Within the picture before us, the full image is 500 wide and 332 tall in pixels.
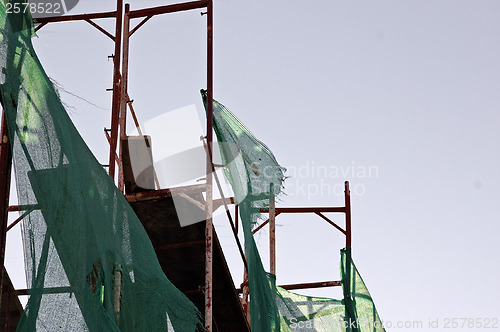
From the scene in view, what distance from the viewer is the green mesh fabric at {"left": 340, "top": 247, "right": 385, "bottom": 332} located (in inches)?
463

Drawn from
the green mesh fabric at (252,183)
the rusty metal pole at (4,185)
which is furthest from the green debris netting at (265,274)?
the rusty metal pole at (4,185)

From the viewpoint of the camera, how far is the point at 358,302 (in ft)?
39.1

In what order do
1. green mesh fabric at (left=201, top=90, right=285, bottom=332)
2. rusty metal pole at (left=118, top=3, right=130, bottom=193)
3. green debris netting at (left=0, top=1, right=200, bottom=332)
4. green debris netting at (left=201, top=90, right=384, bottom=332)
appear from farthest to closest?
green debris netting at (left=201, top=90, right=384, bottom=332), green mesh fabric at (left=201, top=90, right=285, bottom=332), rusty metal pole at (left=118, top=3, right=130, bottom=193), green debris netting at (left=0, top=1, right=200, bottom=332)

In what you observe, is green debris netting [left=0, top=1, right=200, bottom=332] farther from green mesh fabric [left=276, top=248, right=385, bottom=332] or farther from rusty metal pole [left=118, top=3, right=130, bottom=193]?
green mesh fabric [left=276, top=248, right=385, bottom=332]

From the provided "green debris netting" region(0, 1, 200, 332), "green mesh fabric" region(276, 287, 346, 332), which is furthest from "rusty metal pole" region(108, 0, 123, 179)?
"green mesh fabric" region(276, 287, 346, 332)

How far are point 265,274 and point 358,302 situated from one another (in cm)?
283

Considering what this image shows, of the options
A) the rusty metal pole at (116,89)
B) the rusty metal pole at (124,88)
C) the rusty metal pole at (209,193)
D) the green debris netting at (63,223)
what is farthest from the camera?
the rusty metal pole at (124,88)

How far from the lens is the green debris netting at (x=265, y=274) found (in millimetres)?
9359

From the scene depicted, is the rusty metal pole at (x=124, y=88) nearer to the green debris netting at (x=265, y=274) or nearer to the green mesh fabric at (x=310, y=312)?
the green debris netting at (x=265, y=274)

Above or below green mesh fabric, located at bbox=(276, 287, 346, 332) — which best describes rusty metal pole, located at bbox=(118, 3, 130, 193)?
above

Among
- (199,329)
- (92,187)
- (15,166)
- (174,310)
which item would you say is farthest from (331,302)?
(15,166)

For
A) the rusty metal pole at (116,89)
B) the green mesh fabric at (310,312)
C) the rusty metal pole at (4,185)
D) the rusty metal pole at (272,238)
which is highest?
the rusty metal pole at (116,89)

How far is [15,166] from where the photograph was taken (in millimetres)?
4945

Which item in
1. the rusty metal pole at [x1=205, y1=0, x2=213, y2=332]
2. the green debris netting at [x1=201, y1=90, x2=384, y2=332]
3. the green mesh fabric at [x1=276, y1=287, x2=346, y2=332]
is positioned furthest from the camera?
the green mesh fabric at [x1=276, y1=287, x2=346, y2=332]
